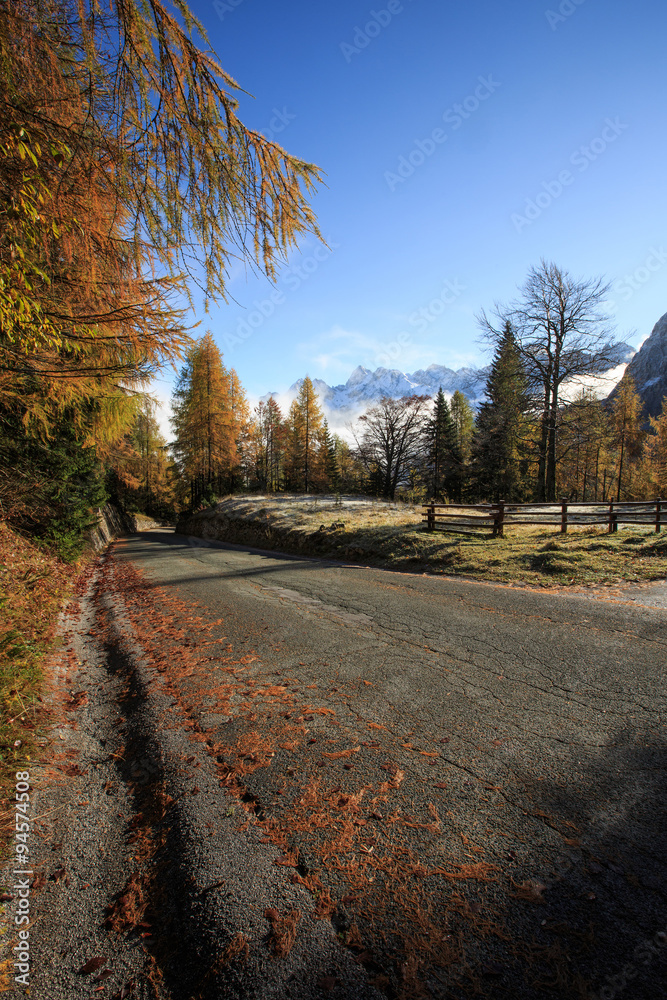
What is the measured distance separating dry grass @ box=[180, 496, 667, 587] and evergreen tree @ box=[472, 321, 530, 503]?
6657 mm

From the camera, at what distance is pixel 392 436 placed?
35.1 m

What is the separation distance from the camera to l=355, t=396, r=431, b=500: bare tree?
3431 centimetres

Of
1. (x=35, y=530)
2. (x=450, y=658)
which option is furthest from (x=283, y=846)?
(x=35, y=530)

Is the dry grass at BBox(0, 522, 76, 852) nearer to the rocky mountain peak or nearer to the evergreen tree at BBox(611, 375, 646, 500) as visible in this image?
the evergreen tree at BBox(611, 375, 646, 500)

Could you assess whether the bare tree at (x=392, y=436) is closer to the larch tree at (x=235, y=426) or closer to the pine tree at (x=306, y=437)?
the pine tree at (x=306, y=437)

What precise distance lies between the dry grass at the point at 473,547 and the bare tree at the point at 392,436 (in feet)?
53.0

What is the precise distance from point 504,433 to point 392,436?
1362cm

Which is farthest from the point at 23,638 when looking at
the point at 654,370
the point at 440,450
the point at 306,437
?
the point at 654,370

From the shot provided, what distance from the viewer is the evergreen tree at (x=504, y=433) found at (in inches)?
772

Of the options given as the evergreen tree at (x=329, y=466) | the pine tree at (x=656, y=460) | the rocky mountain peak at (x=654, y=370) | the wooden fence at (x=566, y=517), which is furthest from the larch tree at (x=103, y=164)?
the rocky mountain peak at (x=654, y=370)

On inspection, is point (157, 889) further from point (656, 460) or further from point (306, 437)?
point (656, 460)

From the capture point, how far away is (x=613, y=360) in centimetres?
1762

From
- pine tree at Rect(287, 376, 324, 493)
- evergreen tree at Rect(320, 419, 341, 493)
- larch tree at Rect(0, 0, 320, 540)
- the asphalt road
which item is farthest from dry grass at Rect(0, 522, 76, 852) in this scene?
evergreen tree at Rect(320, 419, 341, 493)

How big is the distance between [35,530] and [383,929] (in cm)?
1008
